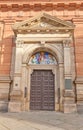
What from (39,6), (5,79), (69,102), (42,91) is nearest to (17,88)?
(5,79)

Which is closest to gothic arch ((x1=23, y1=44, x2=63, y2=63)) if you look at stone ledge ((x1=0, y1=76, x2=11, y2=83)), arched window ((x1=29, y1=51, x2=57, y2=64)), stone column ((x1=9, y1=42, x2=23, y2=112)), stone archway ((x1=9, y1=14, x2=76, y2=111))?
stone archway ((x1=9, y1=14, x2=76, y2=111))

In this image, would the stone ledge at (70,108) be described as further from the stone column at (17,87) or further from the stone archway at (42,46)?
the stone column at (17,87)

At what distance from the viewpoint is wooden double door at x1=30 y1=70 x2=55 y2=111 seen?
13.1m

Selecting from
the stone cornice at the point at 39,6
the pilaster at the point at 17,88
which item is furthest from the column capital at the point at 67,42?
the stone cornice at the point at 39,6

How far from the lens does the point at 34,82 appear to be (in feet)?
44.8

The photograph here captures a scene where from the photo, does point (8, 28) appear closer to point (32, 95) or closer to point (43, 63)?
point (43, 63)

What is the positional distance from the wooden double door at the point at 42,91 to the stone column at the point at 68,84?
4.23ft

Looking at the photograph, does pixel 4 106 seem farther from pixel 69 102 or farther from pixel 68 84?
pixel 68 84

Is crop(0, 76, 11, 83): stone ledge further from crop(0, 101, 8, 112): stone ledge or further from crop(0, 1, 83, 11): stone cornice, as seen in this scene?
crop(0, 1, 83, 11): stone cornice

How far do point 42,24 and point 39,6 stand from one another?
205 cm

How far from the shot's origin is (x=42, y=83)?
13570 mm

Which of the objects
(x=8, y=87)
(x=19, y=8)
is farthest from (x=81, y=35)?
(x=8, y=87)

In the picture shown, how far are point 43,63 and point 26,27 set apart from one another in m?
2.67

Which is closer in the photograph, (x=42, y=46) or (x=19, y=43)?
(x=19, y=43)
